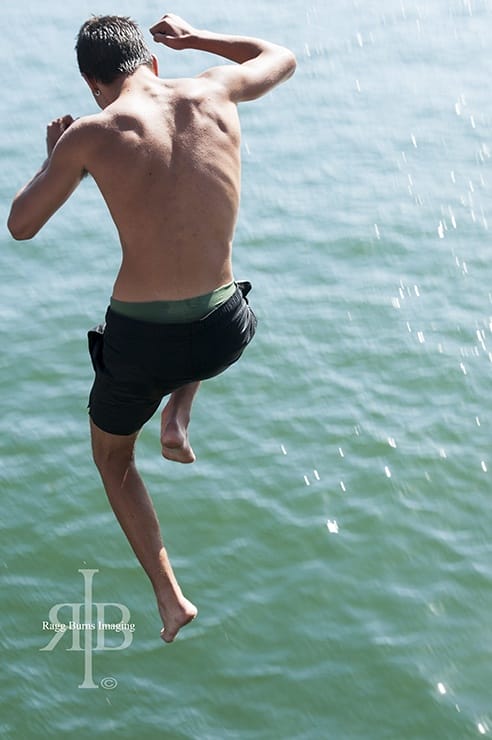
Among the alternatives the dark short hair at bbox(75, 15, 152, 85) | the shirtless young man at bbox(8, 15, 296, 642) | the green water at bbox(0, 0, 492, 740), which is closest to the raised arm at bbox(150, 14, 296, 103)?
the shirtless young man at bbox(8, 15, 296, 642)

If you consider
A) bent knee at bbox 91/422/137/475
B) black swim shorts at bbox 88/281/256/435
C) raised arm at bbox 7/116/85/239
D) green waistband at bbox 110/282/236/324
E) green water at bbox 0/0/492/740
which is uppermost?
raised arm at bbox 7/116/85/239

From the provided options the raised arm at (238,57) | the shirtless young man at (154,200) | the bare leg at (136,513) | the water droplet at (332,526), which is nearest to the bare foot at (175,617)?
the bare leg at (136,513)

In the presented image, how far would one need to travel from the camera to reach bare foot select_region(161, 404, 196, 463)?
281 inches

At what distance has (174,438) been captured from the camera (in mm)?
7121

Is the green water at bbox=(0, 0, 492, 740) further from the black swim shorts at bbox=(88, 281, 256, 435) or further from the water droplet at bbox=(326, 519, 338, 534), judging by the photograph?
the black swim shorts at bbox=(88, 281, 256, 435)

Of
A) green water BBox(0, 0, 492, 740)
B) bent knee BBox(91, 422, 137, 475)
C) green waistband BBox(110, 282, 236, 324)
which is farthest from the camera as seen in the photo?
green water BBox(0, 0, 492, 740)

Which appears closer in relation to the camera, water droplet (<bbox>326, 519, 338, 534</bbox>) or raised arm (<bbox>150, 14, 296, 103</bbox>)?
raised arm (<bbox>150, 14, 296, 103</bbox>)

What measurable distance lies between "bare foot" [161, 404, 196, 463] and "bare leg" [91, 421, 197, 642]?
0.18 m

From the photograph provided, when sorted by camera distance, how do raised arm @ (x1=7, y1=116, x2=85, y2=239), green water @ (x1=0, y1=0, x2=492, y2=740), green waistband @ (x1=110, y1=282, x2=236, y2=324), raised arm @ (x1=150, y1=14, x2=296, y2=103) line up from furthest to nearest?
green water @ (x1=0, y1=0, x2=492, y2=740), raised arm @ (x1=150, y1=14, x2=296, y2=103), green waistband @ (x1=110, y1=282, x2=236, y2=324), raised arm @ (x1=7, y1=116, x2=85, y2=239)

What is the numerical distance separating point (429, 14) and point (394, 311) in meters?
9.46

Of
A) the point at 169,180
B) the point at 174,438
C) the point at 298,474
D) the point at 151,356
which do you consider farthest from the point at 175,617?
the point at 298,474

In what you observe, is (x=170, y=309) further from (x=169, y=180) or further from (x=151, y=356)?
(x=169, y=180)

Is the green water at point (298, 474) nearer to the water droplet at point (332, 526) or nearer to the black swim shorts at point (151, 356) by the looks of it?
the water droplet at point (332, 526)

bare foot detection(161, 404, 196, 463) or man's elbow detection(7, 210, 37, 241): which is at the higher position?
man's elbow detection(7, 210, 37, 241)
